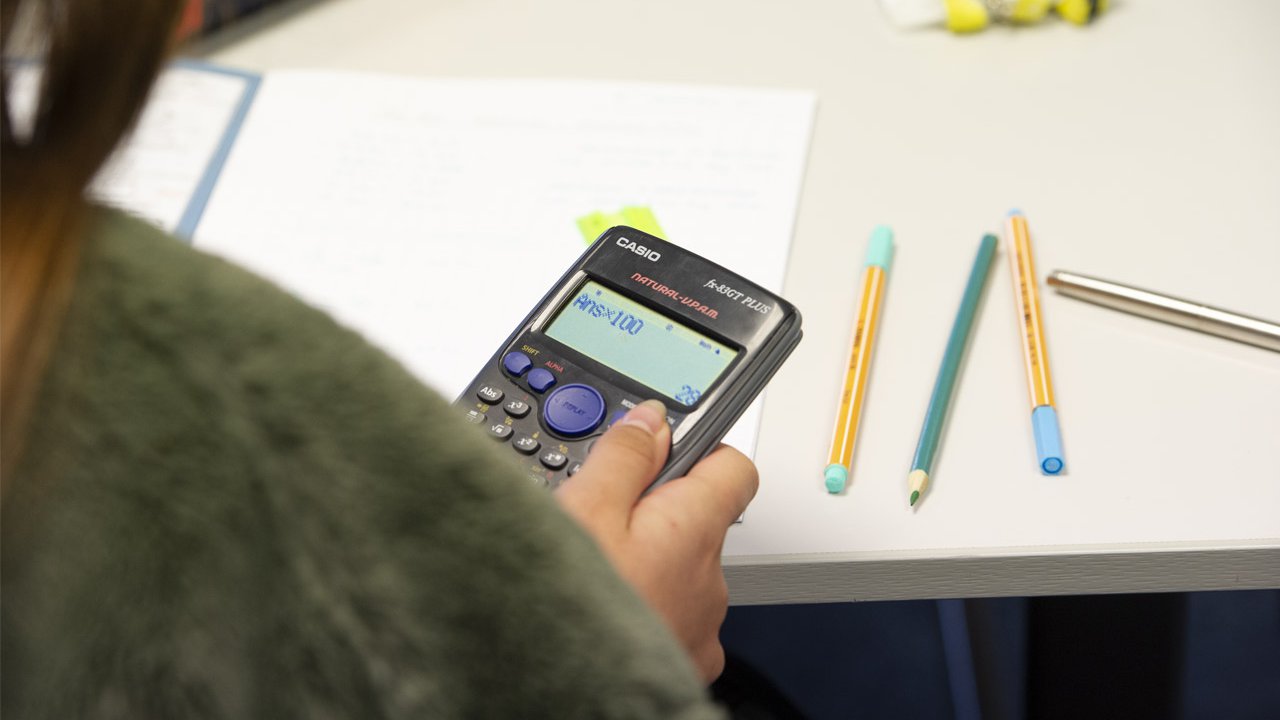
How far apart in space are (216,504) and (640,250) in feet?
0.88

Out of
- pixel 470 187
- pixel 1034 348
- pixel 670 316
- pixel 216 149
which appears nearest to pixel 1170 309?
pixel 1034 348

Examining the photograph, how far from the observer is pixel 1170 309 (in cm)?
46

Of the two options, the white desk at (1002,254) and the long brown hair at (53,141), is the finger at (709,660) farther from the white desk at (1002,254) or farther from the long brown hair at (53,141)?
the long brown hair at (53,141)

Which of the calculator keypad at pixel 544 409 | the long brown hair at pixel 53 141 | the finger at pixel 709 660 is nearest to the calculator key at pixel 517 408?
the calculator keypad at pixel 544 409

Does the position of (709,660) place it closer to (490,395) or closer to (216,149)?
(490,395)

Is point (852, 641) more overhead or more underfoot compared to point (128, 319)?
more underfoot

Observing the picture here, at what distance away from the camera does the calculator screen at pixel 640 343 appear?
0.40 m

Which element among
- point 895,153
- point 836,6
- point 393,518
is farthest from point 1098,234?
point 393,518

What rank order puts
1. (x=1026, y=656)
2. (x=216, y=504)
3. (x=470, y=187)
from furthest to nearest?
1. (x=1026, y=656)
2. (x=470, y=187)
3. (x=216, y=504)

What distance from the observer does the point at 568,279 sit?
0.43 metres

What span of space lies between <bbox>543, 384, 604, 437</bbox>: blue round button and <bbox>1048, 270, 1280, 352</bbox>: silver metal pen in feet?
0.69

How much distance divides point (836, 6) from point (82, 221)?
547 millimetres

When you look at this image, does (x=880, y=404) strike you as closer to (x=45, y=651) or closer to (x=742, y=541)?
(x=742, y=541)

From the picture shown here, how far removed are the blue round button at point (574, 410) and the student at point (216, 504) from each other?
7.6 inches
